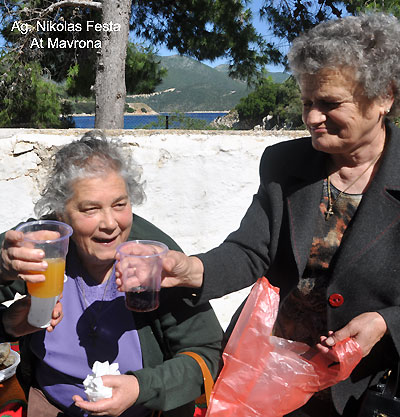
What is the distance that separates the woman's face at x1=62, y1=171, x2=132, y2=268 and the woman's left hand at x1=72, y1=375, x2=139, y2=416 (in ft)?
1.56

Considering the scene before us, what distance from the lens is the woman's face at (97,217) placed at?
1.81 metres

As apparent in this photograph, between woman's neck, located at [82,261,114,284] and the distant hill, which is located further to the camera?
the distant hill

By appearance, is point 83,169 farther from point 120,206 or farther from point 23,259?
point 23,259

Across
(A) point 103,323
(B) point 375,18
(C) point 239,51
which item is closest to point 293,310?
(A) point 103,323

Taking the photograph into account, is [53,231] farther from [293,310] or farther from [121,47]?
[121,47]

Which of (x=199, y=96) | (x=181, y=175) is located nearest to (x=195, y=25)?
(x=181, y=175)

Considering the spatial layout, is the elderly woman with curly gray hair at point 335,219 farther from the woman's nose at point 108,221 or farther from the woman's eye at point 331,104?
the woman's nose at point 108,221

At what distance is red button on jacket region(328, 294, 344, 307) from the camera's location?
1.75 metres

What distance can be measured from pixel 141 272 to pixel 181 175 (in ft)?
4.80

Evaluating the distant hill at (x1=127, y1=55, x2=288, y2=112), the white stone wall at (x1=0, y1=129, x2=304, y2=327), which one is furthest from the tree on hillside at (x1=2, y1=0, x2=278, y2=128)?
the distant hill at (x1=127, y1=55, x2=288, y2=112)

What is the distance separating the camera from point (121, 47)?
22.8ft

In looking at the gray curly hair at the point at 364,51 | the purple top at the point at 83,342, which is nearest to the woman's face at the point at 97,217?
the purple top at the point at 83,342

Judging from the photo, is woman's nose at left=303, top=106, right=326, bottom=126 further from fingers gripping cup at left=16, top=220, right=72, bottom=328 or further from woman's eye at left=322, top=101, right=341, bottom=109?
fingers gripping cup at left=16, top=220, right=72, bottom=328

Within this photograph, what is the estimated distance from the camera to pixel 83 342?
6.07 feet
